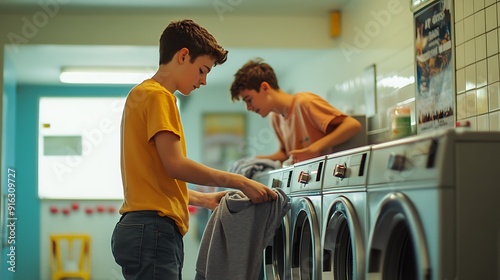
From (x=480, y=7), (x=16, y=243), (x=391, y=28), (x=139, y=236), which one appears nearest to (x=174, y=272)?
(x=139, y=236)

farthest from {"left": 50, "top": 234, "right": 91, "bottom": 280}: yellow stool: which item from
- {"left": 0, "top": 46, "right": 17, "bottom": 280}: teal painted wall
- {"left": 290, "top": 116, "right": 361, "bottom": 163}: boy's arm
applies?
{"left": 290, "top": 116, "right": 361, "bottom": 163}: boy's arm

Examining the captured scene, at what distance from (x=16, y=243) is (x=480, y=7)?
17.0ft

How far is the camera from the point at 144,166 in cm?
200

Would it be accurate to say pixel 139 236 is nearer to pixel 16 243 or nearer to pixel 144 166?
pixel 144 166

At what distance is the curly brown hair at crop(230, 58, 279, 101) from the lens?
3.80 m

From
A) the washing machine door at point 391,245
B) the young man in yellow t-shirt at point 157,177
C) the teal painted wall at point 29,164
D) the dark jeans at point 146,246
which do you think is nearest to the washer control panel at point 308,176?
the young man in yellow t-shirt at point 157,177

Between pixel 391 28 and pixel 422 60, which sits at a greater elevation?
pixel 391 28

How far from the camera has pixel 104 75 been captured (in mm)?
6582

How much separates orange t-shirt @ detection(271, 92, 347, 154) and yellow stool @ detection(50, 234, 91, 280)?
11.7 ft

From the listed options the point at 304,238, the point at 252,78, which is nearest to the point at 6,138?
the point at 252,78

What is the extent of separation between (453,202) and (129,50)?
4.17 metres

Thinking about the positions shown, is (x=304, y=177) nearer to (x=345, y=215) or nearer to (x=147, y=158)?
(x=345, y=215)

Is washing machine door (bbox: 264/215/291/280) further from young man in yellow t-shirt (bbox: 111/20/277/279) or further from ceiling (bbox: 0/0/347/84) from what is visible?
ceiling (bbox: 0/0/347/84)

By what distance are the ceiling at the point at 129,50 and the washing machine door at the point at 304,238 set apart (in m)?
2.40
